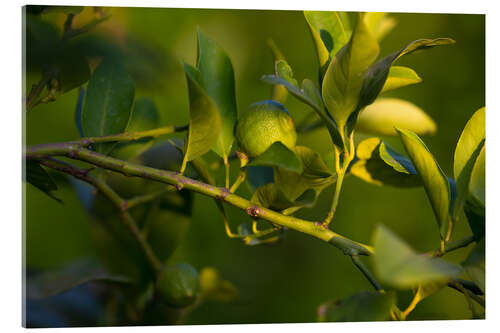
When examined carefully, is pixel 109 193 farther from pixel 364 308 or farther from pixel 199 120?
pixel 364 308

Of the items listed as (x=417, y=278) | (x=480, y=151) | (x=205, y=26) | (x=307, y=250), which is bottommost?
(x=307, y=250)

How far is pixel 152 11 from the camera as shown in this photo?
1.34m

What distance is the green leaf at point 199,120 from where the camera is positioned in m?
0.54

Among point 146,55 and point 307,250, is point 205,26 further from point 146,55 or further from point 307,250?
point 307,250

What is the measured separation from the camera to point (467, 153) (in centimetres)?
62

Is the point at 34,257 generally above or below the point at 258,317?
above

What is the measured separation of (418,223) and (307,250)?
0.35 metres

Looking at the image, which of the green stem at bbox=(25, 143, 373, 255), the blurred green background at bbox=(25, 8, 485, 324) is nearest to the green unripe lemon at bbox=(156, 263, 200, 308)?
the green stem at bbox=(25, 143, 373, 255)

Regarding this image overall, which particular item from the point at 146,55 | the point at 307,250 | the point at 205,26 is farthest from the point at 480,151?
the point at 205,26

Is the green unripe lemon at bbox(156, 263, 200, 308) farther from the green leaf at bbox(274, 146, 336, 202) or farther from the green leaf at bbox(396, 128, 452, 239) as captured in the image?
the green leaf at bbox(396, 128, 452, 239)

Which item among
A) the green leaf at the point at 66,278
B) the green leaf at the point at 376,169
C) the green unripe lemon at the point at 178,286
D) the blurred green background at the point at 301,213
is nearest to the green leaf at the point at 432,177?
the green leaf at the point at 376,169

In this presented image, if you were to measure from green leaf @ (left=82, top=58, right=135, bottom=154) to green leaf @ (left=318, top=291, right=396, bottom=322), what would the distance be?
1.25 feet

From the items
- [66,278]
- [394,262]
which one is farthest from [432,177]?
[66,278]

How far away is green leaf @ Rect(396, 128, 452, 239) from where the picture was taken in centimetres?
57
